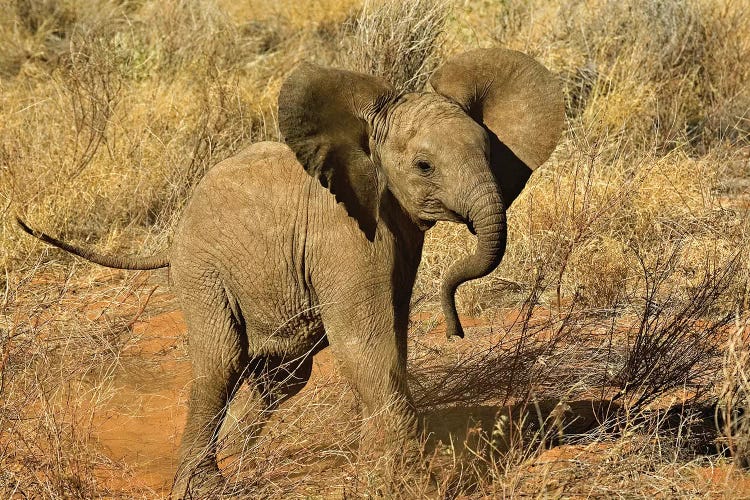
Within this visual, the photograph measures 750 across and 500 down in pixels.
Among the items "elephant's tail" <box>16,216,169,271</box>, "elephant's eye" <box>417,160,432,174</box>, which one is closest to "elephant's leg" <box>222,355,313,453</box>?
"elephant's tail" <box>16,216,169,271</box>

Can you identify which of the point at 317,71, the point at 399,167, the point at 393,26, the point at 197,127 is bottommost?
the point at 197,127

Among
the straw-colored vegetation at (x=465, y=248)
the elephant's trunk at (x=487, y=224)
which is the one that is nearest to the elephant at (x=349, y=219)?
the elephant's trunk at (x=487, y=224)

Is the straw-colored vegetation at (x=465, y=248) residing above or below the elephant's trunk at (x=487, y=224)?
below

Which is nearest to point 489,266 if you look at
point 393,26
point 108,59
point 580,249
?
point 580,249

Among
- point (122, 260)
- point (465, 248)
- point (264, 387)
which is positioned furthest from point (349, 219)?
point (465, 248)

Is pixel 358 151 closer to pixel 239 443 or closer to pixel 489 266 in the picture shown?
pixel 489 266

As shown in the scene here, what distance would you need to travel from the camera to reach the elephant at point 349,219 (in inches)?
→ 173

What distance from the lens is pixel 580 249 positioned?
7.18 m

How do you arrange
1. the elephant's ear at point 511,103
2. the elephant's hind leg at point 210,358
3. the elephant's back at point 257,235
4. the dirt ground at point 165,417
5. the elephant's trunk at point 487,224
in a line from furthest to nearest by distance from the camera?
the elephant's ear at point 511,103 → the elephant's hind leg at point 210,358 → the elephant's back at point 257,235 → the dirt ground at point 165,417 → the elephant's trunk at point 487,224

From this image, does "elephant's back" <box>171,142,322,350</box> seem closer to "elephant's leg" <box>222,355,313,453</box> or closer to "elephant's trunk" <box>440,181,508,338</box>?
"elephant's leg" <box>222,355,313,453</box>

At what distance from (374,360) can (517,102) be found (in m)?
1.29

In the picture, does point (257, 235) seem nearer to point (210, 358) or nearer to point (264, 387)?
point (210, 358)

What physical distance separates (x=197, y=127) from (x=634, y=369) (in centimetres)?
505

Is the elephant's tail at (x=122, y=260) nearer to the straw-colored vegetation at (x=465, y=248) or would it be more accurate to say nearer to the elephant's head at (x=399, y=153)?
the straw-colored vegetation at (x=465, y=248)
